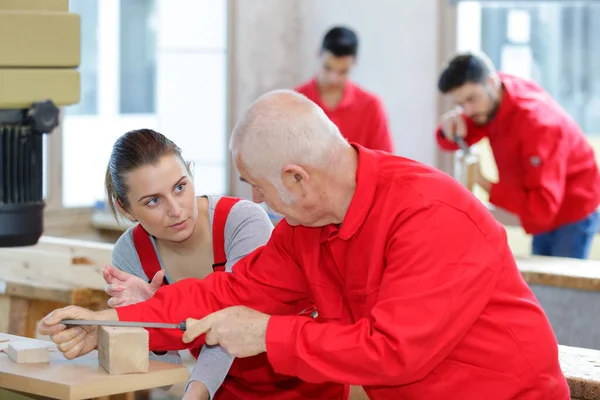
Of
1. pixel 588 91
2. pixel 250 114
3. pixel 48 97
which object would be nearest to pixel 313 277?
pixel 250 114

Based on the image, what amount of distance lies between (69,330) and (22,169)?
2.23ft

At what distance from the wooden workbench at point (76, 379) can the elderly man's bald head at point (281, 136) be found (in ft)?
1.52

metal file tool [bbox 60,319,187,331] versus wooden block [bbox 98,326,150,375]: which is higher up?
metal file tool [bbox 60,319,187,331]

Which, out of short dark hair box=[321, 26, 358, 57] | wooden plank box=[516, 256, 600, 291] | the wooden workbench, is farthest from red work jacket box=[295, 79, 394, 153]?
the wooden workbench

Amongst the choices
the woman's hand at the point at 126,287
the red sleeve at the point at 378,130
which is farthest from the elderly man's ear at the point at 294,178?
the red sleeve at the point at 378,130

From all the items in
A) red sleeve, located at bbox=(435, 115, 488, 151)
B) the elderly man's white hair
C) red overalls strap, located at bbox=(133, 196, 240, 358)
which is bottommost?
red overalls strap, located at bbox=(133, 196, 240, 358)

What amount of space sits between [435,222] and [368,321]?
0.22 meters

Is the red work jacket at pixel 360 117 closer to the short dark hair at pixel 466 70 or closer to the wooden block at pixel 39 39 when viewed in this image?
the short dark hair at pixel 466 70

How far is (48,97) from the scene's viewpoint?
2434mm

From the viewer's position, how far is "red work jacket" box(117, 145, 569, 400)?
1.74 meters

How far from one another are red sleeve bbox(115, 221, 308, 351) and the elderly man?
0.58 feet

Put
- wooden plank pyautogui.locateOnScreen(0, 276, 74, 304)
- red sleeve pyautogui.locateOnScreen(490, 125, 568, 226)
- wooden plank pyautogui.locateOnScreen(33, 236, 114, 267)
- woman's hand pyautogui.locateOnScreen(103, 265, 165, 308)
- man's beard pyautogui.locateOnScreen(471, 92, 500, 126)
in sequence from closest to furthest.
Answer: woman's hand pyautogui.locateOnScreen(103, 265, 165, 308) < wooden plank pyautogui.locateOnScreen(0, 276, 74, 304) < wooden plank pyautogui.locateOnScreen(33, 236, 114, 267) < red sleeve pyautogui.locateOnScreen(490, 125, 568, 226) < man's beard pyautogui.locateOnScreen(471, 92, 500, 126)

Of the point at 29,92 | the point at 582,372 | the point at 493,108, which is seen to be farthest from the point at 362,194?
the point at 493,108

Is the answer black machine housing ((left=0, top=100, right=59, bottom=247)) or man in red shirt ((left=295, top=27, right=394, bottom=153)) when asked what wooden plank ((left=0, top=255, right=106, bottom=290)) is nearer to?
black machine housing ((left=0, top=100, right=59, bottom=247))
